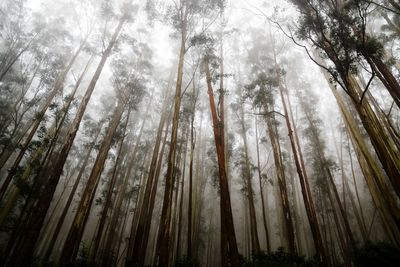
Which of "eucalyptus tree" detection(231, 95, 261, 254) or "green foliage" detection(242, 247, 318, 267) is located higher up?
"eucalyptus tree" detection(231, 95, 261, 254)

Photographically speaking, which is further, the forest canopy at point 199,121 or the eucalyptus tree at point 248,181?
the eucalyptus tree at point 248,181

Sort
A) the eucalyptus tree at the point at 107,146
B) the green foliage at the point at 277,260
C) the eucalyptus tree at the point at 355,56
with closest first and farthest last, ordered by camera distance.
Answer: the eucalyptus tree at the point at 355,56 → the green foliage at the point at 277,260 → the eucalyptus tree at the point at 107,146

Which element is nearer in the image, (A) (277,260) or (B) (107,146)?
(A) (277,260)

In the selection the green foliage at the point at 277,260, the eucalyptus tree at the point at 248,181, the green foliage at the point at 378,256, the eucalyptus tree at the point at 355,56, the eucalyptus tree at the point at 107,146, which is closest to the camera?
the eucalyptus tree at the point at 355,56

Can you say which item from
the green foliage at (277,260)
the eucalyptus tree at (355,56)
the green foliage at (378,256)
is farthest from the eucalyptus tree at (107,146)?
the green foliage at (378,256)

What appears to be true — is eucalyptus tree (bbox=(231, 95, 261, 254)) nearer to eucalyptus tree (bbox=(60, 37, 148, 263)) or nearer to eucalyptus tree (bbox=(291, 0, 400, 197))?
eucalyptus tree (bbox=(291, 0, 400, 197))

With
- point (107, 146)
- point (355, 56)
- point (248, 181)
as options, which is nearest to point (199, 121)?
point (248, 181)

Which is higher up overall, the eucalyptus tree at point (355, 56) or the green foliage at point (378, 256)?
the eucalyptus tree at point (355, 56)

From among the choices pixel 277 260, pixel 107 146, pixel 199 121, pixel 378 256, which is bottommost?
pixel 277 260

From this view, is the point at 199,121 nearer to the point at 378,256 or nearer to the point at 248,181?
the point at 248,181

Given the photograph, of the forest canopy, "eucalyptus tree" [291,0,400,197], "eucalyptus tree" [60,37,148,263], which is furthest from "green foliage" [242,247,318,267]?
"eucalyptus tree" [60,37,148,263]

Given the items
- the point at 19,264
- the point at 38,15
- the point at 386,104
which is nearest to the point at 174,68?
the point at 38,15

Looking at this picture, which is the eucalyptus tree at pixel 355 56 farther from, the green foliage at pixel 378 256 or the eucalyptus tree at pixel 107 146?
the eucalyptus tree at pixel 107 146

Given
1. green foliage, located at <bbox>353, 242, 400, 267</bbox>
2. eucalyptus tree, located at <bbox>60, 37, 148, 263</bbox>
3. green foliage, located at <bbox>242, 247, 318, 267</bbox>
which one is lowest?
green foliage, located at <bbox>242, 247, 318, 267</bbox>
